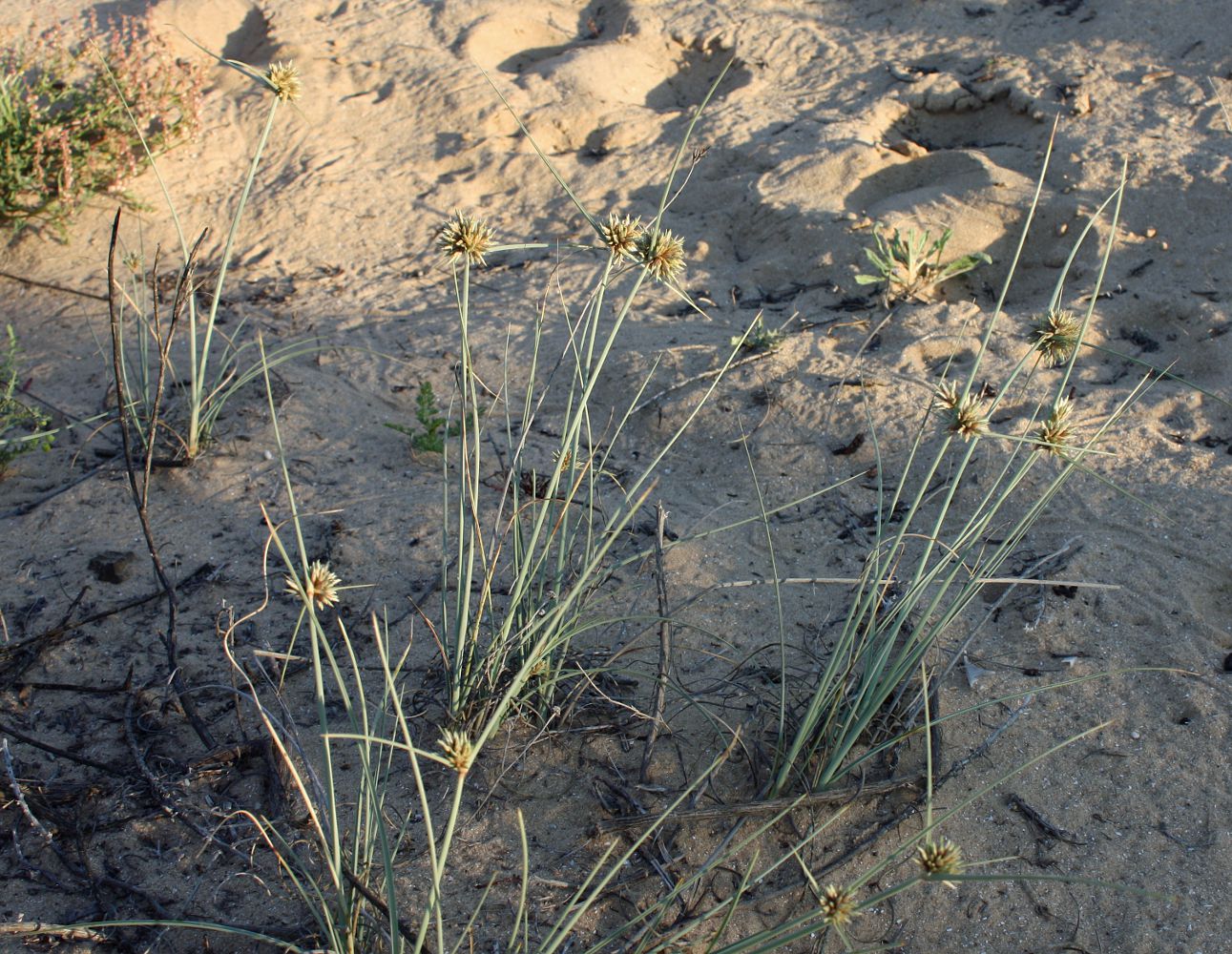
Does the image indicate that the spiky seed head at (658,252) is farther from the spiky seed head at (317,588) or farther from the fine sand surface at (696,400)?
the spiky seed head at (317,588)

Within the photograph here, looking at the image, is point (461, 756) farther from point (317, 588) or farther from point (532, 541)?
point (532, 541)

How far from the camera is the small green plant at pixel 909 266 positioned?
3949mm

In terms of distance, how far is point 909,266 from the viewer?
396cm

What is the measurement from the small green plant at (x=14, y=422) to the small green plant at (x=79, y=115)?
133 centimetres

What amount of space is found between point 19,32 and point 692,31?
155 inches

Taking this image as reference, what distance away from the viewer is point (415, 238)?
4.91m

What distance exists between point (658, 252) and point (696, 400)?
1.81 meters

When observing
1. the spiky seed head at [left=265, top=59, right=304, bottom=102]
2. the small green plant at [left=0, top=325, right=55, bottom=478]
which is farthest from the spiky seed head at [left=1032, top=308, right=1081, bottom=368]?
the small green plant at [left=0, top=325, right=55, bottom=478]

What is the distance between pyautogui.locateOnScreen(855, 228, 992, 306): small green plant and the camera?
395 centimetres

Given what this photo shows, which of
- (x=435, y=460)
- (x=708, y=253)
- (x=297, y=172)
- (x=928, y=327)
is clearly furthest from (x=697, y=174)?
(x=435, y=460)

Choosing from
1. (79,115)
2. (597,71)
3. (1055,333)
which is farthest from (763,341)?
(79,115)

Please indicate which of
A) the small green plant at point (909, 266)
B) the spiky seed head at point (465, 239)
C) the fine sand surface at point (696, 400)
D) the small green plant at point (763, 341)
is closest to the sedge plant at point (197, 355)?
the fine sand surface at point (696, 400)

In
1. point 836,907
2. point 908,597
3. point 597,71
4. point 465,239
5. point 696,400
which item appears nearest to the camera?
point 836,907

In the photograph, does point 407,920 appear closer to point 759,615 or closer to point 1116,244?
point 759,615
